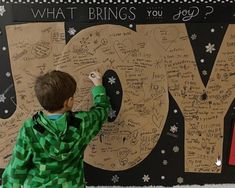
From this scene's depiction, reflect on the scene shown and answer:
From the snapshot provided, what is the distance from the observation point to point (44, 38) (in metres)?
1.55

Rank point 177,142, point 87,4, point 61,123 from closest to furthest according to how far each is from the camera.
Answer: point 61,123, point 87,4, point 177,142

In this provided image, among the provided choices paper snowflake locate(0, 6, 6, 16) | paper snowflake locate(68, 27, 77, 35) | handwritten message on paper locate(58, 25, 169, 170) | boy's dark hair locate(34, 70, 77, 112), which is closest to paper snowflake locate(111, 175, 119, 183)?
handwritten message on paper locate(58, 25, 169, 170)

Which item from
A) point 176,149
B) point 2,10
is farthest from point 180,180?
point 2,10

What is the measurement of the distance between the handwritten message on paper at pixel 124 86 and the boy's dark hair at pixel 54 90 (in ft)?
0.93

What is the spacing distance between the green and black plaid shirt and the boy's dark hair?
49 millimetres

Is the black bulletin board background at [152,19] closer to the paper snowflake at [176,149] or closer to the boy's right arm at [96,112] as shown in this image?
the paper snowflake at [176,149]

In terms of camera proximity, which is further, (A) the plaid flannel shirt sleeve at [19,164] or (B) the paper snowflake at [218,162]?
(B) the paper snowflake at [218,162]

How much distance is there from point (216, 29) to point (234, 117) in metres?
0.37

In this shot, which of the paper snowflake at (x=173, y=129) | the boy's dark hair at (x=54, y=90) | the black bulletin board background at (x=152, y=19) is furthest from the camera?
the paper snowflake at (x=173, y=129)

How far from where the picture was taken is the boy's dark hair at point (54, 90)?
4.14ft

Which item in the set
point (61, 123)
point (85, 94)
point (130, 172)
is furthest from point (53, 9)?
point (130, 172)

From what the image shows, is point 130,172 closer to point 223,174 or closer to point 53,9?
point 223,174

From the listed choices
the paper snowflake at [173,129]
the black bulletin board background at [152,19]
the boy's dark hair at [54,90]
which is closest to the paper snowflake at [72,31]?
the black bulletin board background at [152,19]

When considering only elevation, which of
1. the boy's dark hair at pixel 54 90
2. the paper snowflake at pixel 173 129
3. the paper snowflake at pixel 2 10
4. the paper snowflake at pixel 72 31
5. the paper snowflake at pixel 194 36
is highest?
the paper snowflake at pixel 2 10
